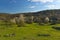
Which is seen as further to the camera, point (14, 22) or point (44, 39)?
point (14, 22)

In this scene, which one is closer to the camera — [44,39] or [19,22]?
[44,39]

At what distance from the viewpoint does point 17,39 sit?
33344 mm

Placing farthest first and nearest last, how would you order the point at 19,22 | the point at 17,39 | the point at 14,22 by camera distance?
the point at 14,22 → the point at 19,22 → the point at 17,39

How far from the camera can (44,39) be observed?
3403 cm

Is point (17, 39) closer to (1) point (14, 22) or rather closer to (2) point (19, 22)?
(2) point (19, 22)

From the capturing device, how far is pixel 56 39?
34844mm

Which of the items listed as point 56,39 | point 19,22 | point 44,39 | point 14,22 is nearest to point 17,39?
point 44,39

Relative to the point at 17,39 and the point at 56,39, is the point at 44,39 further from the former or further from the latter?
the point at 17,39

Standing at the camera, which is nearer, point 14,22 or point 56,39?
point 56,39

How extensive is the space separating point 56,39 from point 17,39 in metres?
8.37

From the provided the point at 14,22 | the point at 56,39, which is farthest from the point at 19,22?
the point at 56,39

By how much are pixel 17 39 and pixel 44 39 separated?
5638 mm

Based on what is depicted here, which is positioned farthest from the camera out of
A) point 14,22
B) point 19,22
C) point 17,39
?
point 14,22

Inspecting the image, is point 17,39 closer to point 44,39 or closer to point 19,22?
point 44,39
